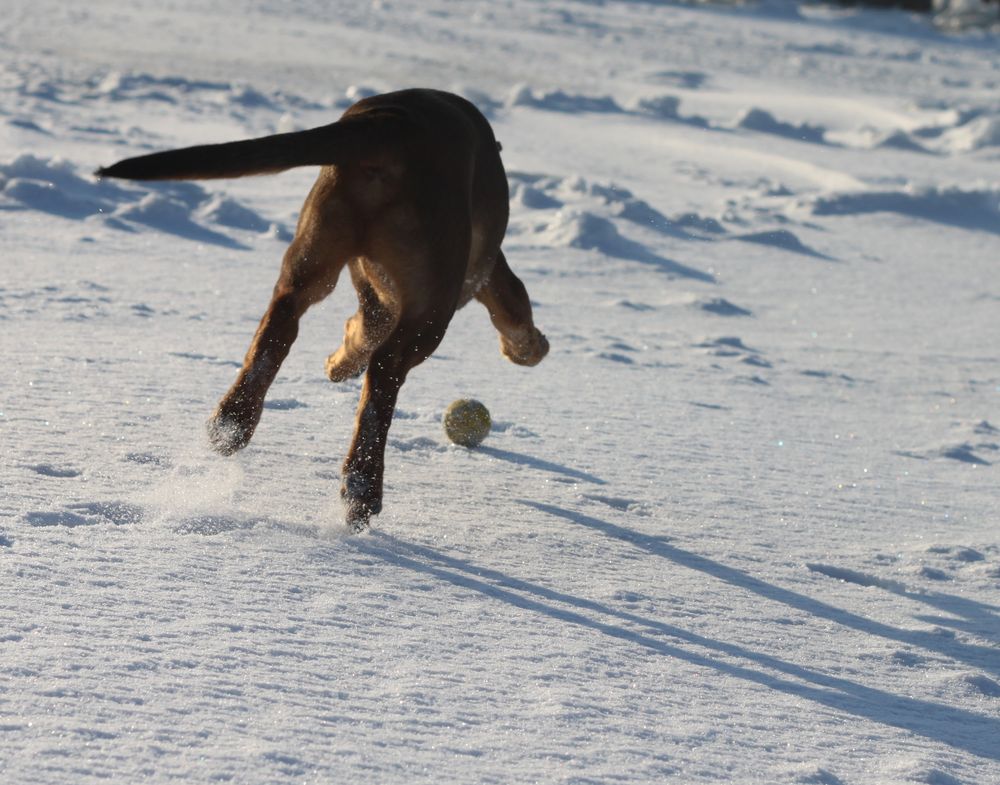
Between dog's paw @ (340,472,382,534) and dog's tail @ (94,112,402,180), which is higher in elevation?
dog's tail @ (94,112,402,180)

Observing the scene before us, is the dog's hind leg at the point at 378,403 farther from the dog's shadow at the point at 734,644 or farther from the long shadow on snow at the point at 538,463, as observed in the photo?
the long shadow on snow at the point at 538,463

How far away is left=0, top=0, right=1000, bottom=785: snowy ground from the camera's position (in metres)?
2.85

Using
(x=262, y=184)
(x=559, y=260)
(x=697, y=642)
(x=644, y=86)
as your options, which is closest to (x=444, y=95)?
(x=697, y=642)

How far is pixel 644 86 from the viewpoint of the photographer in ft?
58.4

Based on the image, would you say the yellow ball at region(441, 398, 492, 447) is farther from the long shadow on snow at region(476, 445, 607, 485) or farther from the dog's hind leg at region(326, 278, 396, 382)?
the dog's hind leg at region(326, 278, 396, 382)

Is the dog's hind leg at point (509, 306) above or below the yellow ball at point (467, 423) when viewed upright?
above

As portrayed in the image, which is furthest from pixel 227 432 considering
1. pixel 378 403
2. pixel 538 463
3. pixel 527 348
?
pixel 527 348

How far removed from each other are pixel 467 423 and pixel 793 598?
1371 mm

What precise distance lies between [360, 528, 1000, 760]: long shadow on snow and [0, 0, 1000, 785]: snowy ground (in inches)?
0.5

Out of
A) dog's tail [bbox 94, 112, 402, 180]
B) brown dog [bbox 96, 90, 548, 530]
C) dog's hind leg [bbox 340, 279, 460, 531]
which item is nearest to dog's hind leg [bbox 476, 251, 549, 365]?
brown dog [bbox 96, 90, 548, 530]

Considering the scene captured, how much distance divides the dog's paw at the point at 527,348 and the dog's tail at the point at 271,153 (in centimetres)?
135

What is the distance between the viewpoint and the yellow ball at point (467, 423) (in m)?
4.83

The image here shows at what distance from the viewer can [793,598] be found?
3.86m

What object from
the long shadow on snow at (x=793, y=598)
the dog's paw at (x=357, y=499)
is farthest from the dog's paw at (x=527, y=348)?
the dog's paw at (x=357, y=499)
